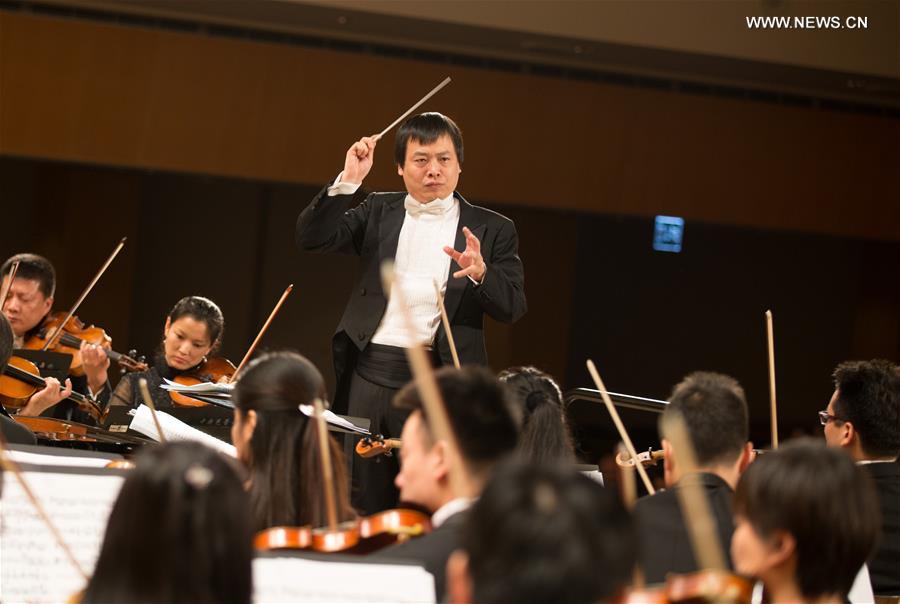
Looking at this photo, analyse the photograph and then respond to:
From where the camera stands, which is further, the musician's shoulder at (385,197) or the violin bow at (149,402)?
the musician's shoulder at (385,197)

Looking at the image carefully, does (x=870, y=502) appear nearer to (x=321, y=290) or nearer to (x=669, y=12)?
(x=669, y=12)

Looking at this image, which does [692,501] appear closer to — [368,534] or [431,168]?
[368,534]

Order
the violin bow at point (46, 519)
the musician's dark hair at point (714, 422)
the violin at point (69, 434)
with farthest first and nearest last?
the violin at point (69, 434), the musician's dark hair at point (714, 422), the violin bow at point (46, 519)

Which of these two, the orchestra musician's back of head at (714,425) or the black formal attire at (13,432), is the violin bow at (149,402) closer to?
the black formal attire at (13,432)

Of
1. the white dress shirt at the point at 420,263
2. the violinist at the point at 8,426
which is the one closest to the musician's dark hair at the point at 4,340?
the violinist at the point at 8,426

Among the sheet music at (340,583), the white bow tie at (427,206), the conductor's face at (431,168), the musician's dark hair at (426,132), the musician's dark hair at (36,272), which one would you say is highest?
the musician's dark hair at (426,132)

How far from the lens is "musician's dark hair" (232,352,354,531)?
205 centimetres

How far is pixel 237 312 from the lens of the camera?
286 inches

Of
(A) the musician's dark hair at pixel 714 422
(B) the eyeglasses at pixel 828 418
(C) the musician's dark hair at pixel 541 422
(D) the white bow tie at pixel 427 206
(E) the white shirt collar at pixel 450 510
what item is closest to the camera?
(E) the white shirt collar at pixel 450 510

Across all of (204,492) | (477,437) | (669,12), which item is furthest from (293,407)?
(669,12)

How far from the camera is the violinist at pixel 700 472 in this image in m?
2.03

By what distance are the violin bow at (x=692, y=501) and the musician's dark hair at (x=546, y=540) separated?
0.13m

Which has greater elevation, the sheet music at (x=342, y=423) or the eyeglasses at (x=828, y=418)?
the eyeglasses at (x=828, y=418)

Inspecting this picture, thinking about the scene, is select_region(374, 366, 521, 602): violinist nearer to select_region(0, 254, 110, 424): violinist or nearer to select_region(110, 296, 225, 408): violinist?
select_region(110, 296, 225, 408): violinist
